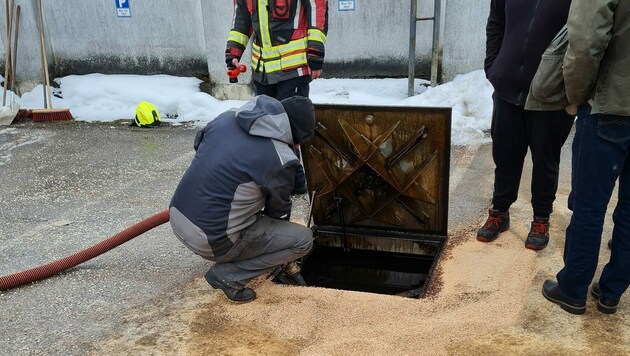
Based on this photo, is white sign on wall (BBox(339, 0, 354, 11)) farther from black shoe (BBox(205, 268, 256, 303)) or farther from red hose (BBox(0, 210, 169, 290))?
black shoe (BBox(205, 268, 256, 303))

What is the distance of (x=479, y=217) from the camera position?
4.27m

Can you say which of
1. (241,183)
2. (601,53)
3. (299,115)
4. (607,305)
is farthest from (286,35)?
(607,305)

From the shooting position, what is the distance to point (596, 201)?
261cm

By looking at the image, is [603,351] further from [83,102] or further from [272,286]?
[83,102]

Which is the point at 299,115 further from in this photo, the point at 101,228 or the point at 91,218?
the point at 91,218

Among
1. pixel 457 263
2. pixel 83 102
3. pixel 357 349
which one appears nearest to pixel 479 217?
pixel 457 263

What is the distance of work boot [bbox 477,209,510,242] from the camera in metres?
3.79

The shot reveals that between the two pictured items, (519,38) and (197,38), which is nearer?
(519,38)

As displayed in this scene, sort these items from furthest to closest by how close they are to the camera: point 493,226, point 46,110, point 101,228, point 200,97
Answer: point 200,97, point 46,110, point 101,228, point 493,226

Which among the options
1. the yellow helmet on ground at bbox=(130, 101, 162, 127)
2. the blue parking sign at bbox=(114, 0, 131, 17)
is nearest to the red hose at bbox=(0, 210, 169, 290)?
the yellow helmet on ground at bbox=(130, 101, 162, 127)

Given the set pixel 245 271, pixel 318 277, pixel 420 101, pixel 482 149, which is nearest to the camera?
pixel 245 271

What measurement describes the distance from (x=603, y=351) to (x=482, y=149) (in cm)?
357

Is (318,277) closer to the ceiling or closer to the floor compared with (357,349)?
closer to the floor

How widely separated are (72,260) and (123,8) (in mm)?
6148
